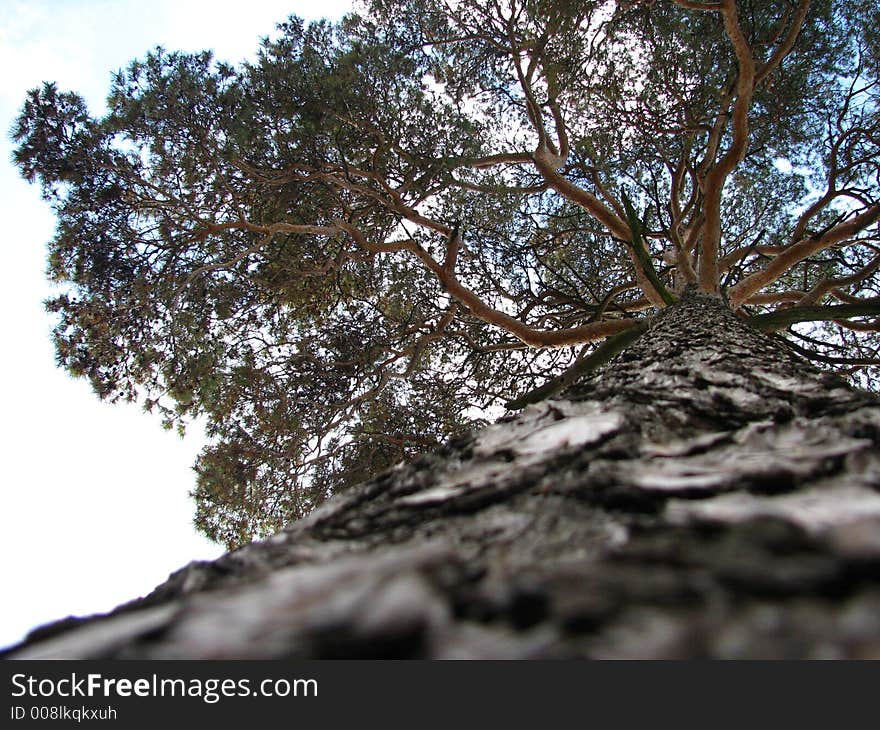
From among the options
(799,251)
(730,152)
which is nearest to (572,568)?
(730,152)

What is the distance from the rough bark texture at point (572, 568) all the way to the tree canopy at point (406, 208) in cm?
394

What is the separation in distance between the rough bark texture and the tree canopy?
3940 millimetres

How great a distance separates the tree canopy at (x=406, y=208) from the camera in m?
5.97

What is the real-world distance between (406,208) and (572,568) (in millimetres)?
6071

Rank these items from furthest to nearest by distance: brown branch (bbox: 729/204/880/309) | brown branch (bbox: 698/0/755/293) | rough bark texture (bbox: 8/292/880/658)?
brown branch (bbox: 729/204/880/309)
brown branch (bbox: 698/0/755/293)
rough bark texture (bbox: 8/292/880/658)

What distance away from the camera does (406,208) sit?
628 cm

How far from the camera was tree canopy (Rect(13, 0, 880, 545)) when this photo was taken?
19.6ft

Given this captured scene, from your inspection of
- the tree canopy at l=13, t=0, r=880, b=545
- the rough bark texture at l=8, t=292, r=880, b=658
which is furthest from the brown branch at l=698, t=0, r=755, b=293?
the rough bark texture at l=8, t=292, r=880, b=658

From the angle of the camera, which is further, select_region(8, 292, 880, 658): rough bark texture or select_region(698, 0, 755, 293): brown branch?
select_region(698, 0, 755, 293): brown branch

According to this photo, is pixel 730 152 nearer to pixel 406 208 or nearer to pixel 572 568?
pixel 406 208

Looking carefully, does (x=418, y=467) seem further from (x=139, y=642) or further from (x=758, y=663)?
(x=758, y=663)

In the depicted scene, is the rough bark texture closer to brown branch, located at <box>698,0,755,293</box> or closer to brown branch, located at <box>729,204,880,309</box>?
brown branch, located at <box>698,0,755,293</box>

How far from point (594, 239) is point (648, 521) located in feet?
28.1

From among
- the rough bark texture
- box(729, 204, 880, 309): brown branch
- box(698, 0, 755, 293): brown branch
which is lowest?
the rough bark texture
